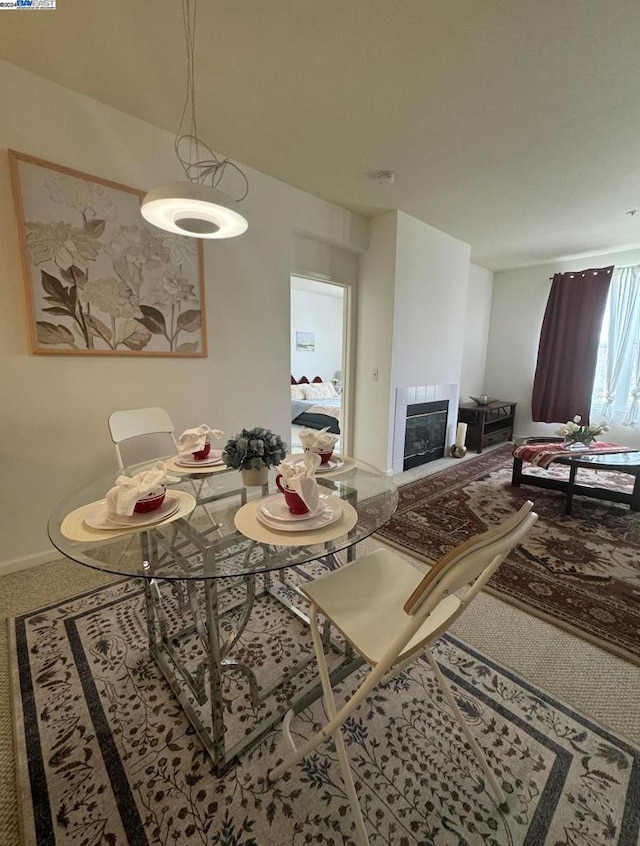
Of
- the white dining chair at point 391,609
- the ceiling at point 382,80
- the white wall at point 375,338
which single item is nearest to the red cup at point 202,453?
the white dining chair at point 391,609

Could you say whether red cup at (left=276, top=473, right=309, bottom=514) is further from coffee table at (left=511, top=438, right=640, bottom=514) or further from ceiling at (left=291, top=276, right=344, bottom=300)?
ceiling at (left=291, top=276, right=344, bottom=300)

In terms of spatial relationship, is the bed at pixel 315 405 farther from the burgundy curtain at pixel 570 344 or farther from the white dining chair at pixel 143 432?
the burgundy curtain at pixel 570 344

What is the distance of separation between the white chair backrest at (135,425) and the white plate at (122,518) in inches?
26.9

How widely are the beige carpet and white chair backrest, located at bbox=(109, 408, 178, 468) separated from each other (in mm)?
763

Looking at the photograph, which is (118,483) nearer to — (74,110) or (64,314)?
(64,314)

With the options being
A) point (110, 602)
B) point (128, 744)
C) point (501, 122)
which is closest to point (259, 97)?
point (501, 122)

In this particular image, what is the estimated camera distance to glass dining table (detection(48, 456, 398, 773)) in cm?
102

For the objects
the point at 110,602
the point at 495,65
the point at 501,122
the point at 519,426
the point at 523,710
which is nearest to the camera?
the point at 523,710

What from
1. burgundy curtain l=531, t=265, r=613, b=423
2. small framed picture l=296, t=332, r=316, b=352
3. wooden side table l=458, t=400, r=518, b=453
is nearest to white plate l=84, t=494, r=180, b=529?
wooden side table l=458, t=400, r=518, b=453

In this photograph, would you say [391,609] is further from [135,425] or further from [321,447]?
[135,425]

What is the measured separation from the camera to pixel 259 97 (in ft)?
6.19

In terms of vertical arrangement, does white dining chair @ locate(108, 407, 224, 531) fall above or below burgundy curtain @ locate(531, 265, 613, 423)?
below

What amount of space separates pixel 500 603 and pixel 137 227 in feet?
9.63

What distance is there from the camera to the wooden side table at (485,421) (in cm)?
461
